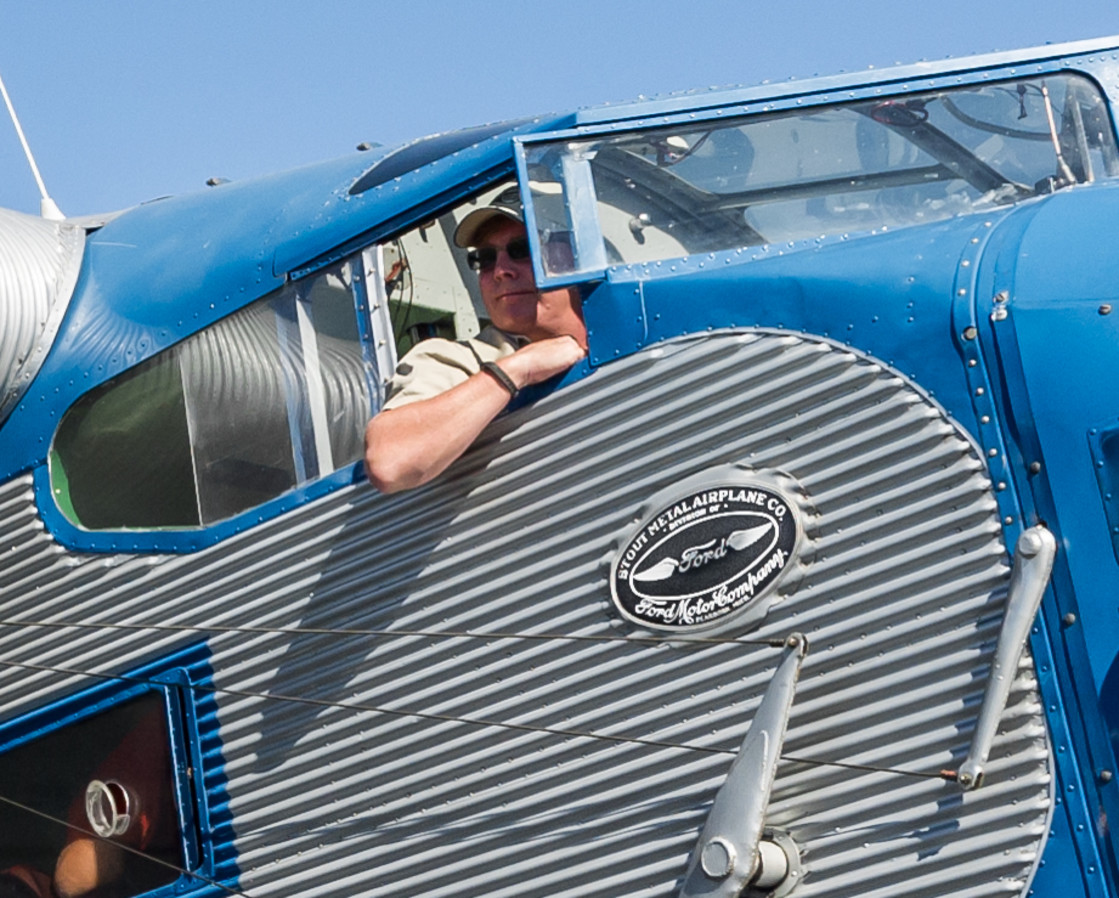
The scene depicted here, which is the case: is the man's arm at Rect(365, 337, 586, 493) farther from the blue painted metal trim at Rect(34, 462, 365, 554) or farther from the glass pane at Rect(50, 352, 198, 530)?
the glass pane at Rect(50, 352, 198, 530)

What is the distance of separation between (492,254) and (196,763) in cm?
179

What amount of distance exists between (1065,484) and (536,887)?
65.5 inches

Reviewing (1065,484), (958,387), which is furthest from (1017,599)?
(958,387)

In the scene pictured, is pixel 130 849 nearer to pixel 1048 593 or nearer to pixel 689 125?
pixel 689 125

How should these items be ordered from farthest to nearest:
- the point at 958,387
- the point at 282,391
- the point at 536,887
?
the point at 282,391
the point at 536,887
the point at 958,387

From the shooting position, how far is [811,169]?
434 centimetres

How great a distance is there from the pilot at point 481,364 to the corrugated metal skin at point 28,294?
5.44ft

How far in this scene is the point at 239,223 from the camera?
5.25m

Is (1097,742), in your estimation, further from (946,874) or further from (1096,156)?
(1096,156)

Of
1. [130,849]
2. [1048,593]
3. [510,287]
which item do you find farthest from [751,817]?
[130,849]

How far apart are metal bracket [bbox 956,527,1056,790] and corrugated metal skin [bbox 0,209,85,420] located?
11.3 ft

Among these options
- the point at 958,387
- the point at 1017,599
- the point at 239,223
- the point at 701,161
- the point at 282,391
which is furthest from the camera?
the point at 239,223

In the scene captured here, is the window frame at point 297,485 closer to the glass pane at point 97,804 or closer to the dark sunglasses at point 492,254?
the dark sunglasses at point 492,254

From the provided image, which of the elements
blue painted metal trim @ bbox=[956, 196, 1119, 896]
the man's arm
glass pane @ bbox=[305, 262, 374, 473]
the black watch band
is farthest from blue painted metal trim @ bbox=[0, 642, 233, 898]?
blue painted metal trim @ bbox=[956, 196, 1119, 896]
